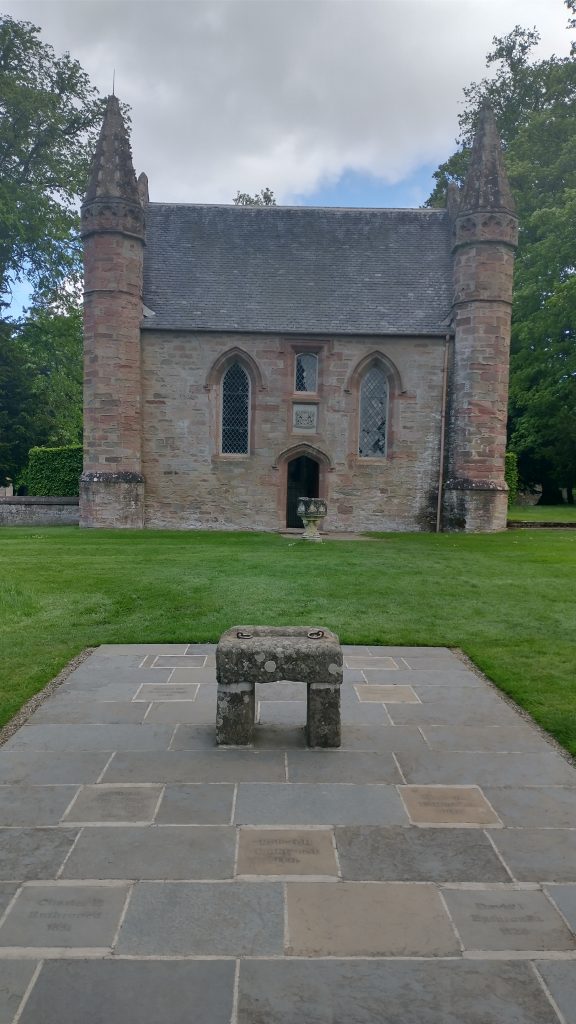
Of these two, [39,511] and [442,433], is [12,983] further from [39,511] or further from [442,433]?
[39,511]

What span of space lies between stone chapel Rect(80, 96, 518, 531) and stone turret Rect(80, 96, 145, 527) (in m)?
0.06

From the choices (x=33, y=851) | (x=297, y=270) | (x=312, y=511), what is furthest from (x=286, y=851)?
(x=297, y=270)

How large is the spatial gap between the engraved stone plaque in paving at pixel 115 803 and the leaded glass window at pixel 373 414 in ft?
62.9

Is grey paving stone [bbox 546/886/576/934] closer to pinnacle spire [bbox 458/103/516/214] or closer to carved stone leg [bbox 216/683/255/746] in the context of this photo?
carved stone leg [bbox 216/683/255/746]

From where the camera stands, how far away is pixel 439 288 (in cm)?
2266

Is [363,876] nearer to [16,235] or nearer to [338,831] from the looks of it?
[338,831]

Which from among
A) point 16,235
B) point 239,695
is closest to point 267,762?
point 239,695

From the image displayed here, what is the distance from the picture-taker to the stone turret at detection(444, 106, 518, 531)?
20.9 meters

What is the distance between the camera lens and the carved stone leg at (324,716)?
15.2 feet

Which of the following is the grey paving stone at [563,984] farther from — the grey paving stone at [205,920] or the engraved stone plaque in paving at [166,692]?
the engraved stone plaque in paving at [166,692]

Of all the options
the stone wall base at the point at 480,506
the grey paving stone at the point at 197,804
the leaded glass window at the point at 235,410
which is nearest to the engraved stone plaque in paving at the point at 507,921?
the grey paving stone at the point at 197,804

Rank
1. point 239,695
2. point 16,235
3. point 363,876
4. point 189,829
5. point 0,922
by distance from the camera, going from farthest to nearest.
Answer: point 16,235, point 239,695, point 189,829, point 363,876, point 0,922

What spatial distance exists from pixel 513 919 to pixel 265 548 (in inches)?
529

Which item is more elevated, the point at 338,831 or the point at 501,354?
the point at 501,354
